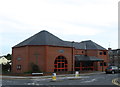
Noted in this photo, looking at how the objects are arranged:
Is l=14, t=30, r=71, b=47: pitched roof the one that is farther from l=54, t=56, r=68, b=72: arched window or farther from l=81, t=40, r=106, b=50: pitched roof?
l=81, t=40, r=106, b=50: pitched roof

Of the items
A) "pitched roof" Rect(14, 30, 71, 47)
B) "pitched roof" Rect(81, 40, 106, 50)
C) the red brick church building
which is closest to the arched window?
the red brick church building

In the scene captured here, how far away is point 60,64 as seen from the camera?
39.7 meters

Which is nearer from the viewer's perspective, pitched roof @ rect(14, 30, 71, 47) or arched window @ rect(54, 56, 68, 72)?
pitched roof @ rect(14, 30, 71, 47)

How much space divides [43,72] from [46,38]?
24.3 ft

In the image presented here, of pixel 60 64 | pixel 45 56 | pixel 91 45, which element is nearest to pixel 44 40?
pixel 45 56

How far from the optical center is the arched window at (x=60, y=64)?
39000 mm

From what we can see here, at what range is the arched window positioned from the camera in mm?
39000

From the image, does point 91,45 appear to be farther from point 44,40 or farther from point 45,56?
point 45,56

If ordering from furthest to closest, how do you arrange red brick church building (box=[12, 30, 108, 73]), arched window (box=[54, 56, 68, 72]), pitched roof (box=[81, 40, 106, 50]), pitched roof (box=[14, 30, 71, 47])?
pitched roof (box=[81, 40, 106, 50]) < arched window (box=[54, 56, 68, 72]) < pitched roof (box=[14, 30, 71, 47]) < red brick church building (box=[12, 30, 108, 73])

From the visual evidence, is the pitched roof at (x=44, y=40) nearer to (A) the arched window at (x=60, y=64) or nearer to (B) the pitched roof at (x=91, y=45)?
(A) the arched window at (x=60, y=64)

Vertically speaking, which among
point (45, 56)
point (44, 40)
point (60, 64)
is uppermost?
point (44, 40)

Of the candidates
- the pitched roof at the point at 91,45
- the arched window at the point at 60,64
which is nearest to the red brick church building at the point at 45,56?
the arched window at the point at 60,64

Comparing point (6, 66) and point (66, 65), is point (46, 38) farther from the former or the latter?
point (6, 66)

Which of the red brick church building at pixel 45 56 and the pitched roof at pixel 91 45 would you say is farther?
the pitched roof at pixel 91 45
